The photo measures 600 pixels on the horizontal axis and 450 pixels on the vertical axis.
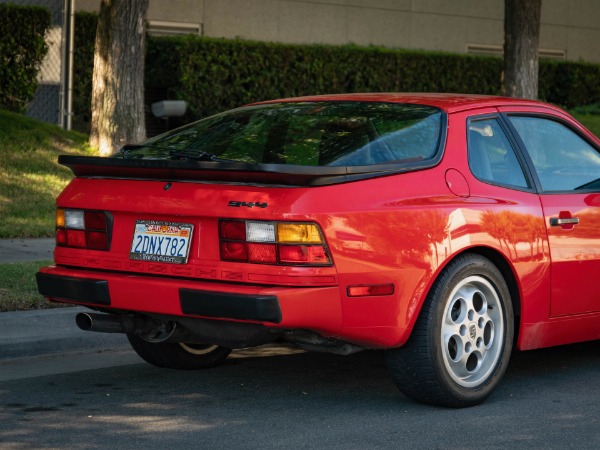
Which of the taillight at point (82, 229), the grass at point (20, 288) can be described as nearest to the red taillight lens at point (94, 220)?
the taillight at point (82, 229)

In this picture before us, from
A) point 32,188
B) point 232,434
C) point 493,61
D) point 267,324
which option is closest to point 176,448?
point 232,434

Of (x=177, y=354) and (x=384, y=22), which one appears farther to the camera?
(x=384, y=22)

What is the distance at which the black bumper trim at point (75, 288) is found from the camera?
563 cm

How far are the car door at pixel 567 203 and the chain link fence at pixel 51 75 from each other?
11825 mm

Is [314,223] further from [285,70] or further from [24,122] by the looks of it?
[285,70]

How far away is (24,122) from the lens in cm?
1468

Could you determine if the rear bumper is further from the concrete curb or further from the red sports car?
the concrete curb

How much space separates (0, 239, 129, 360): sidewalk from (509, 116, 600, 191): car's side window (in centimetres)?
284

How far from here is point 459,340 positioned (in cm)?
575

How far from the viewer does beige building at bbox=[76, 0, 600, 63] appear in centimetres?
2011

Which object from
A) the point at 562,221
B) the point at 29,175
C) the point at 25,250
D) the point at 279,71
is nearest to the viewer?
the point at 562,221

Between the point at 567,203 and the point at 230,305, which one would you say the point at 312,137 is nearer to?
the point at 230,305

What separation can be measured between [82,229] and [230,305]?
1044mm

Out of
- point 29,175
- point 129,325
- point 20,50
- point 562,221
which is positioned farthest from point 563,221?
point 20,50
